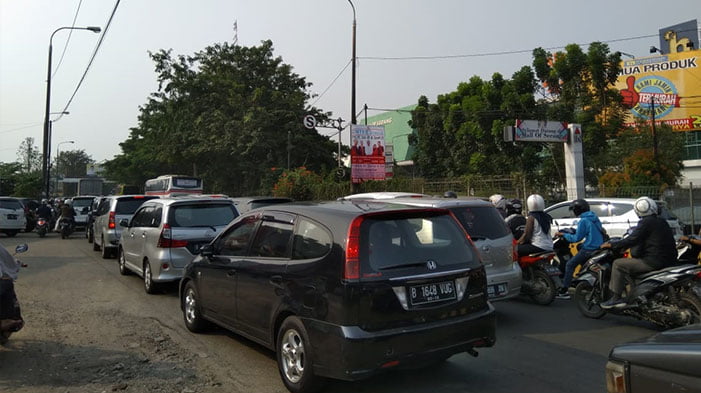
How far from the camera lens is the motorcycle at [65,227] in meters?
21.6

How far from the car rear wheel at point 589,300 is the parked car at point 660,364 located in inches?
190

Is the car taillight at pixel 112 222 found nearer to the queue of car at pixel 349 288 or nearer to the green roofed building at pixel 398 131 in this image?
the queue of car at pixel 349 288

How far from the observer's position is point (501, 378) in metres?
4.78

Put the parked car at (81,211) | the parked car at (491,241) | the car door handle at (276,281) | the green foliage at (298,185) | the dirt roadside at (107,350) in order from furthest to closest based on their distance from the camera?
the green foliage at (298,185) < the parked car at (81,211) < the parked car at (491,241) < the dirt roadside at (107,350) < the car door handle at (276,281)

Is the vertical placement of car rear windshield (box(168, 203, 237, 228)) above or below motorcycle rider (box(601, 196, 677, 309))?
above

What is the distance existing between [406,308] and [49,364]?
389cm

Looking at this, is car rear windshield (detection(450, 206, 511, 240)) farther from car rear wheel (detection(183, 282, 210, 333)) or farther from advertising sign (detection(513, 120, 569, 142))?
advertising sign (detection(513, 120, 569, 142))

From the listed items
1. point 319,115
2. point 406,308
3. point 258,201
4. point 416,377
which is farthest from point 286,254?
point 319,115

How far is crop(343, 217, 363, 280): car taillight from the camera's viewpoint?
3998 millimetres

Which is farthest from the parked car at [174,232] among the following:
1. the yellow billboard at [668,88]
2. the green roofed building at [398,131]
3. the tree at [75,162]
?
the tree at [75,162]

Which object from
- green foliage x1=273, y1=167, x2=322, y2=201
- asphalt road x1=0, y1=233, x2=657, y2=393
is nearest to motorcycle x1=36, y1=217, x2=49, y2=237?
green foliage x1=273, y1=167, x2=322, y2=201

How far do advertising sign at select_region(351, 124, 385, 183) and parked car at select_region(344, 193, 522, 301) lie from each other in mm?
14432

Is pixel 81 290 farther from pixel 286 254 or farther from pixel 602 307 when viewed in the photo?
pixel 602 307

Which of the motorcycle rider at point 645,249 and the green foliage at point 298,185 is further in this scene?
the green foliage at point 298,185
